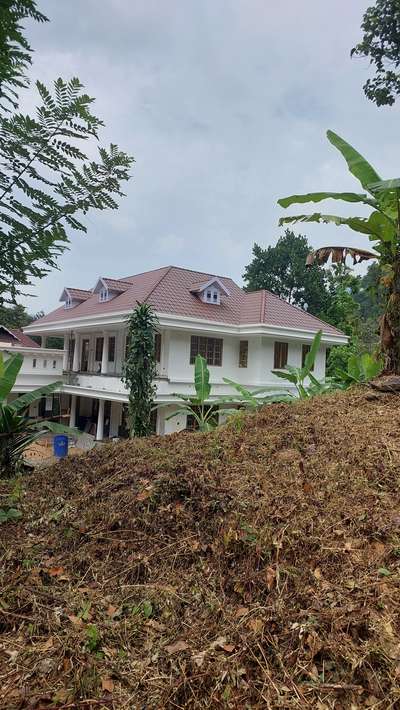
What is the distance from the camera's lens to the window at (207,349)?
17750 mm

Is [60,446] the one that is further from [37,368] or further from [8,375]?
[8,375]

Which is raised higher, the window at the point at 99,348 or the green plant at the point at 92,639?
the window at the point at 99,348

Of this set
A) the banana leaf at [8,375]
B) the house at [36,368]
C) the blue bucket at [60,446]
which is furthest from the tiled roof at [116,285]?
the banana leaf at [8,375]

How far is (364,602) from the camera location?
2129mm

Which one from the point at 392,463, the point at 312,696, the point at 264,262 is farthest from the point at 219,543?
the point at 264,262

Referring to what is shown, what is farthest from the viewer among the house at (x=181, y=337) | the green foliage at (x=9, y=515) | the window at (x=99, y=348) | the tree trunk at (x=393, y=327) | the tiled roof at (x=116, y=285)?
the window at (x=99, y=348)

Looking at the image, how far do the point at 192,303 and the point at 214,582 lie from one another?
1622 centimetres

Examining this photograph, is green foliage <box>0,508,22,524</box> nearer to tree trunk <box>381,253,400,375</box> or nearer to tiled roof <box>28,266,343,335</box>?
tree trunk <box>381,253,400,375</box>

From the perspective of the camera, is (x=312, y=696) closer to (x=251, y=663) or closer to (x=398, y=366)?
(x=251, y=663)

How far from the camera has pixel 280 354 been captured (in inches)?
761

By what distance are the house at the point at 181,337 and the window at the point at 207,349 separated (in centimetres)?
4

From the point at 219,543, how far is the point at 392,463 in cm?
169

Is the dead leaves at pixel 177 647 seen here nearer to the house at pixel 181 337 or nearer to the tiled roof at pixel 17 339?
the house at pixel 181 337

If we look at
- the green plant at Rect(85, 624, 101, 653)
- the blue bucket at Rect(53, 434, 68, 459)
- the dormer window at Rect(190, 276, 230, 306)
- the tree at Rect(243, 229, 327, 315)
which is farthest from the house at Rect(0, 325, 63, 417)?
the tree at Rect(243, 229, 327, 315)
